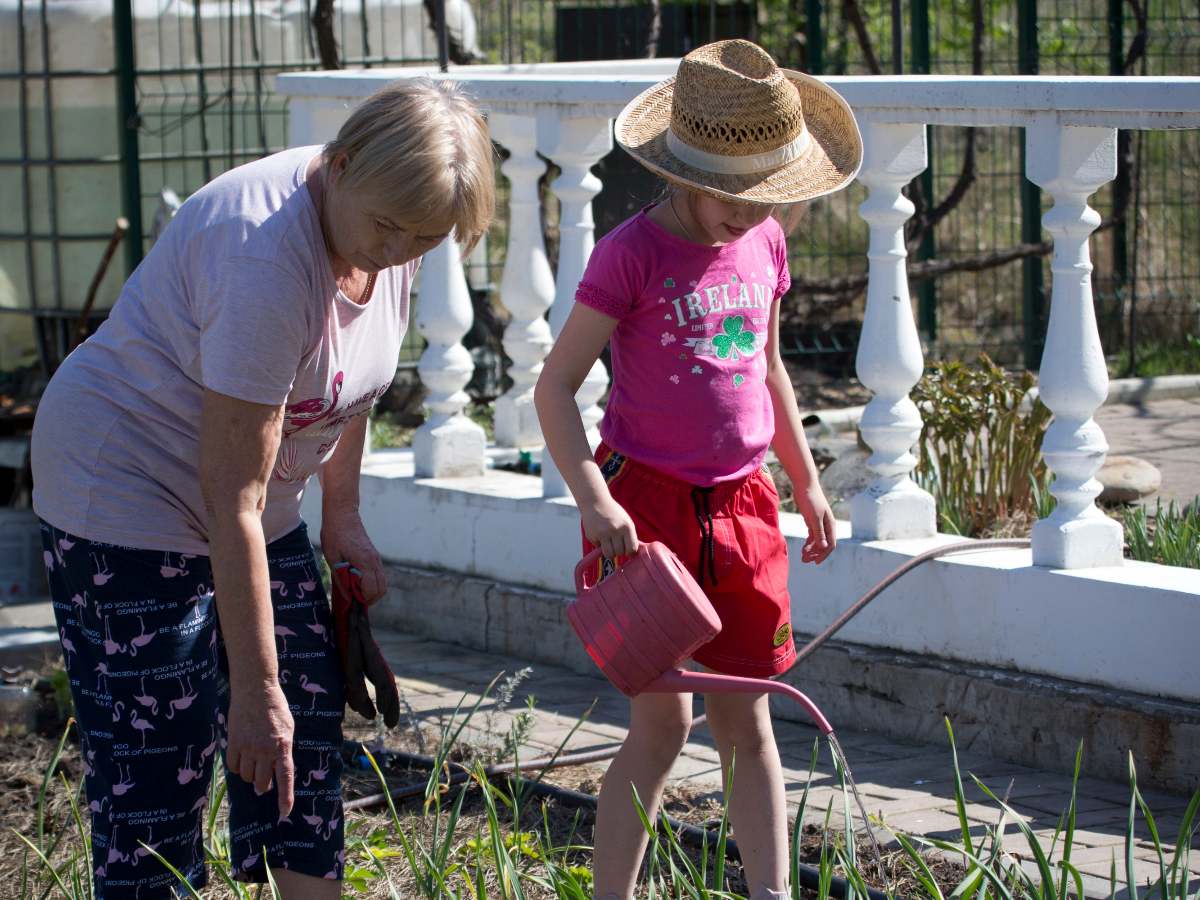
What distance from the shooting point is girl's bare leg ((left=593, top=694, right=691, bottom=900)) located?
2773mm

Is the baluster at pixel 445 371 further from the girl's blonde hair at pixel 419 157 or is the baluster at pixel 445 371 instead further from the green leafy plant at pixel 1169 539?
the girl's blonde hair at pixel 419 157

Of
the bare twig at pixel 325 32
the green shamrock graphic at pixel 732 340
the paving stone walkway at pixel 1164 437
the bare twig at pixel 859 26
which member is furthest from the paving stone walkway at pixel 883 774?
the bare twig at pixel 859 26

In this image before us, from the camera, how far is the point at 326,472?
2822 millimetres

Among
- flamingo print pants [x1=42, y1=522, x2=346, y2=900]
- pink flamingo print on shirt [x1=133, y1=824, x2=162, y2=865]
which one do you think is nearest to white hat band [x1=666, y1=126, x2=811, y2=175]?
flamingo print pants [x1=42, y1=522, x2=346, y2=900]

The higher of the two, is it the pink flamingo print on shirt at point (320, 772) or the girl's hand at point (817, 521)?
the girl's hand at point (817, 521)

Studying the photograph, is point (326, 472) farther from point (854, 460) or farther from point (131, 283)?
point (854, 460)

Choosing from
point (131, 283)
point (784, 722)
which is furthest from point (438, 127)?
point (784, 722)

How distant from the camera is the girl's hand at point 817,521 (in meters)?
3.11

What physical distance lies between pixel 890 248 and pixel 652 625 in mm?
1777

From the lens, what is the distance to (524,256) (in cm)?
496

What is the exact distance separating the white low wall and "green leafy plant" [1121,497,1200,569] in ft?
0.92

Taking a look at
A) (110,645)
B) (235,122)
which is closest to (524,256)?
(110,645)

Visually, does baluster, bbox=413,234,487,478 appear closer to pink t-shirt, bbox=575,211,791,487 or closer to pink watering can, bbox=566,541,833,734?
pink t-shirt, bbox=575,211,791,487

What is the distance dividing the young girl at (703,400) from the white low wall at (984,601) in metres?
1.03
